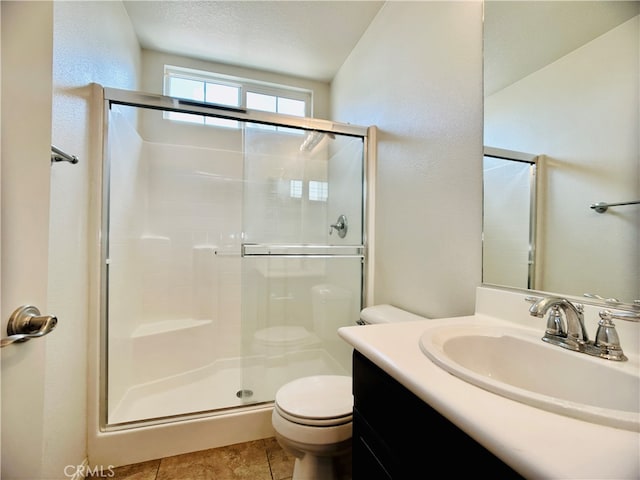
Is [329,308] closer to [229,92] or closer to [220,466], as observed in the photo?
[220,466]

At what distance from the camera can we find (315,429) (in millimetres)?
1032

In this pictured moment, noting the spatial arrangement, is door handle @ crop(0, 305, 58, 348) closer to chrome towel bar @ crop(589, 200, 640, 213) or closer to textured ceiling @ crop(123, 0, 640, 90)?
chrome towel bar @ crop(589, 200, 640, 213)

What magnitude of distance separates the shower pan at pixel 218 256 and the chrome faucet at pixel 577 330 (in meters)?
1.21

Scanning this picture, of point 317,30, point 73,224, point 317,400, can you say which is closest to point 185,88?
point 317,30

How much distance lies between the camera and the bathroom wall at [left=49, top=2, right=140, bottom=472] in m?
1.04

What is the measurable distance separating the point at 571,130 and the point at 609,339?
1.90ft

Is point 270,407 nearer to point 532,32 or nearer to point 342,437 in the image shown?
point 342,437

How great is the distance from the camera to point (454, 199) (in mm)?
1183

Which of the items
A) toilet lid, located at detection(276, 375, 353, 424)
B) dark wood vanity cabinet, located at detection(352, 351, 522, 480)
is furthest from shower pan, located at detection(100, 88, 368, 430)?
dark wood vanity cabinet, located at detection(352, 351, 522, 480)

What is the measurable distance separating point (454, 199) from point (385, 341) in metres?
0.75

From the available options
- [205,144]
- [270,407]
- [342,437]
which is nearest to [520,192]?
[342,437]

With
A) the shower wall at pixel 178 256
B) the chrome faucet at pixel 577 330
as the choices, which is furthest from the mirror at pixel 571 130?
the shower wall at pixel 178 256

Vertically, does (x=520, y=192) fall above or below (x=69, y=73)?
below

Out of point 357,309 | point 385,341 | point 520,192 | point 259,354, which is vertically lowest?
point 259,354
